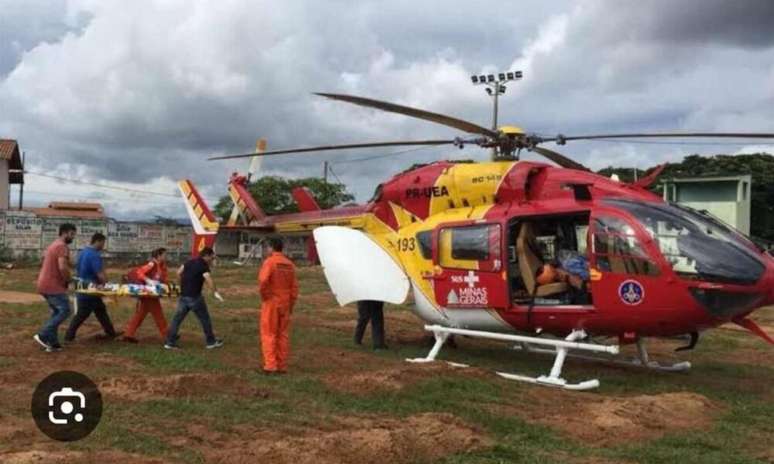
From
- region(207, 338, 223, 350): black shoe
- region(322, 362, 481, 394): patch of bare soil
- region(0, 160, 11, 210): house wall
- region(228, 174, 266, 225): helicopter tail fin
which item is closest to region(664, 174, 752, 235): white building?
region(228, 174, 266, 225): helicopter tail fin

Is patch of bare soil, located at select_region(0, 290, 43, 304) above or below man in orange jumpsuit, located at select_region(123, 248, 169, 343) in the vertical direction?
below

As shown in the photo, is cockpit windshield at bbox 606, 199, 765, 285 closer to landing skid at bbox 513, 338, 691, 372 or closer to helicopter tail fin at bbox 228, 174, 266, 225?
landing skid at bbox 513, 338, 691, 372

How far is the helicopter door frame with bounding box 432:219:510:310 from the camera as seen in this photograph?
1078cm

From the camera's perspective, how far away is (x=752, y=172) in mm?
52375

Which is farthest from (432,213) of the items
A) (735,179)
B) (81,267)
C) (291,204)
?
(291,204)

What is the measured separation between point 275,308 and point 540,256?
4.04 meters

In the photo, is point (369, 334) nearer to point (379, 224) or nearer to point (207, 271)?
point (379, 224)

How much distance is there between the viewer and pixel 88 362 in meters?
10.0

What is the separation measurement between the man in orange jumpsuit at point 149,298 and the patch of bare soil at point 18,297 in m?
9.29

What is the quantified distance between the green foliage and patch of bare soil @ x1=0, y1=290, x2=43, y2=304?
32.0m

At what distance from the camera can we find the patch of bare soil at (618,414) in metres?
7.27

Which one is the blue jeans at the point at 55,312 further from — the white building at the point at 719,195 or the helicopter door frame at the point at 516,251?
the white building at the point at 719,195

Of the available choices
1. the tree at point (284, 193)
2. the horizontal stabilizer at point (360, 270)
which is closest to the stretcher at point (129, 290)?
the horizontal stabilizer at point (360, 270)

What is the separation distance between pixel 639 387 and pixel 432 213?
420 centimetres
